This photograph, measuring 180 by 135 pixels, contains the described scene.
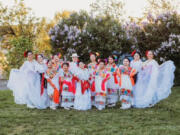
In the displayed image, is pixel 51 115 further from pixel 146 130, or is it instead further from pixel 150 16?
pixel 150 16

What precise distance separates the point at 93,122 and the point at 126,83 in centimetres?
242

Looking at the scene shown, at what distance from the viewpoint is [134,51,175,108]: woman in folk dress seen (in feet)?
28.1

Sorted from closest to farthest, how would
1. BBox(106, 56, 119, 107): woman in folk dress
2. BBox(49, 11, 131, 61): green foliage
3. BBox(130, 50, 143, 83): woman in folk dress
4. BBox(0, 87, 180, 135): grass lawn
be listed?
BBox(0, 87, 180, 135): grass lawn → BBox(130, 50, 143, 83): woman in folk dress → BBox(106, 56, 119, 107): woman in folk dress → BBox(49, 11, 131, 61): green foliage

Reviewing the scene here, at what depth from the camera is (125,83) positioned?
342 inches

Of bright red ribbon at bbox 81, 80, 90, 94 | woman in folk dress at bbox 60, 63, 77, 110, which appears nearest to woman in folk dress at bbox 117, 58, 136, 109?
bright red ribbon at bbox 81, 80, 90, 94

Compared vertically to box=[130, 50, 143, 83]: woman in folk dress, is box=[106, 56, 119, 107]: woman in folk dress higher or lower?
lower

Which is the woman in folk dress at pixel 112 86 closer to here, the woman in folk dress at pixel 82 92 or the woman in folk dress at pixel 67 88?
the woman in folk dress at pixel 82 92

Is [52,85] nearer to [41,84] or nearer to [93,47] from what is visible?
[41,84]

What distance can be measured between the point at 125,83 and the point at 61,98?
6.65 ft

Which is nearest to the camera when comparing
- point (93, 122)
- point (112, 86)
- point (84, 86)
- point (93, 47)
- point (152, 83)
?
point (93, 122)

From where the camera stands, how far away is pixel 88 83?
29.0ft

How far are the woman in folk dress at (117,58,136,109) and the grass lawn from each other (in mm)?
410

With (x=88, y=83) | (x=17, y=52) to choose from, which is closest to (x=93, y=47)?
(x=17, y=52)

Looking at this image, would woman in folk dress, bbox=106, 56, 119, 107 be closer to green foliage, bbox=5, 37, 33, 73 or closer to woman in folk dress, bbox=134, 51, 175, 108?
woman in folk dress, bbox=134, 51, 175, 108
